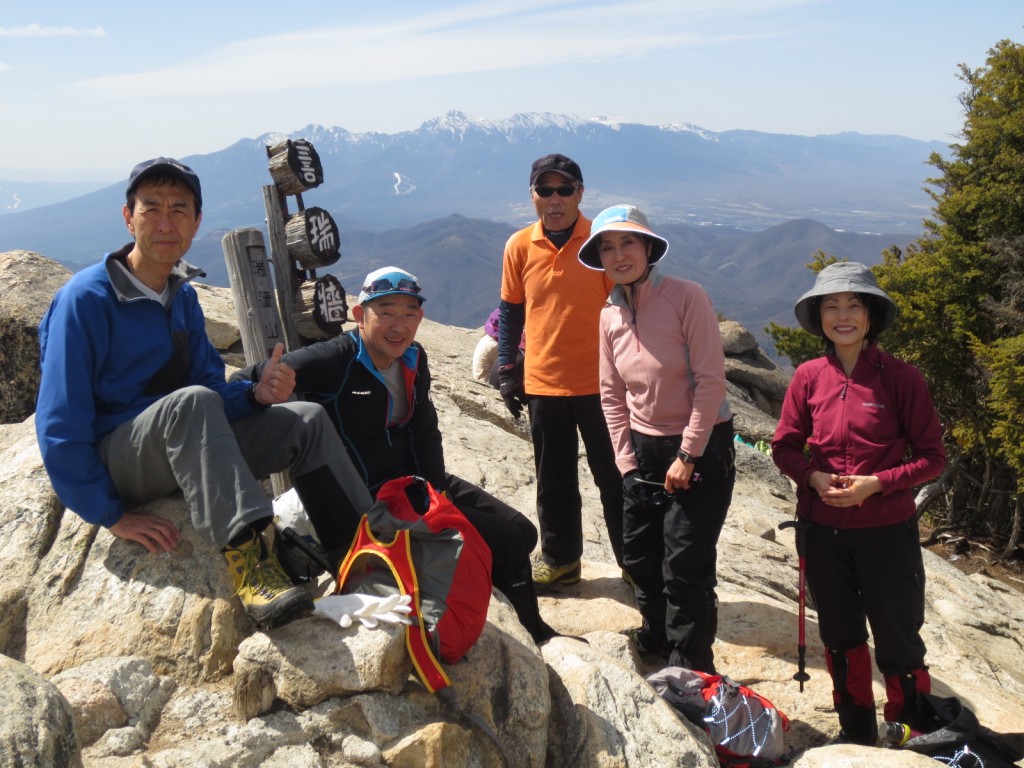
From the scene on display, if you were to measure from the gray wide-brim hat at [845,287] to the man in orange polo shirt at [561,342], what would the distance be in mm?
1485

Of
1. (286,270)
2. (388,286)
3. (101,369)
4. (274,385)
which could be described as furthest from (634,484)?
(286,270)

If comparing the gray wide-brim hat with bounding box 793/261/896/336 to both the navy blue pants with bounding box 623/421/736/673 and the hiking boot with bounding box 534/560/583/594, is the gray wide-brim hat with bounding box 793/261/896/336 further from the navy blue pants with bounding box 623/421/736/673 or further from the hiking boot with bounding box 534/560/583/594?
the hiking boot with bounding box 534/560/583/594

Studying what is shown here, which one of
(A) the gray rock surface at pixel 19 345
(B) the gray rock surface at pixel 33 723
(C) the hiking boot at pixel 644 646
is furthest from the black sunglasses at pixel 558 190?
(A) the gray rock surface at pixel 19 345

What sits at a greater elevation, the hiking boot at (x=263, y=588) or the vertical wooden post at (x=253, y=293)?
the vertical wooden post at (x=253, y=293)

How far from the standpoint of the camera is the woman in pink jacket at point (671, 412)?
444 centimetres

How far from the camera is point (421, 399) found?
461 cm

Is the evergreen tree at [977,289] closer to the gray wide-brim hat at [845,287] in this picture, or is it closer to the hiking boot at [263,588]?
the gray wide-brim hat at [845,287]

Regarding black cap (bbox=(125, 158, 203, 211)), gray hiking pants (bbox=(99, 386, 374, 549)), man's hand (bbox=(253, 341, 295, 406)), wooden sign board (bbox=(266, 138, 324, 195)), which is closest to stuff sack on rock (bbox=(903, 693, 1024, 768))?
gray hiking pants (bbox=(99, 386, 374, 549))

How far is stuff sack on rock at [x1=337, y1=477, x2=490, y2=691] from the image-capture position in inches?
132

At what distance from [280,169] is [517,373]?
9.28 feet

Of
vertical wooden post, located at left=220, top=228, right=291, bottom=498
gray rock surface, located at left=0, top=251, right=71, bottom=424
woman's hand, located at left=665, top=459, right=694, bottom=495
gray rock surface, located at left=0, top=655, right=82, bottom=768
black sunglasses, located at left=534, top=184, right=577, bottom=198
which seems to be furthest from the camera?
gray rock surface, located at left=0, top=251, right=71, bottom=424

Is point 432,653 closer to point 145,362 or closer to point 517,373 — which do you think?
point 145,362

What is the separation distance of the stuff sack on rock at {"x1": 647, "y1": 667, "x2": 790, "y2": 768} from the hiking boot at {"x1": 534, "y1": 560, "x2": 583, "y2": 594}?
72.3 inches

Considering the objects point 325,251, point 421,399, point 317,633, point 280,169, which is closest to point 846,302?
point 421,399
